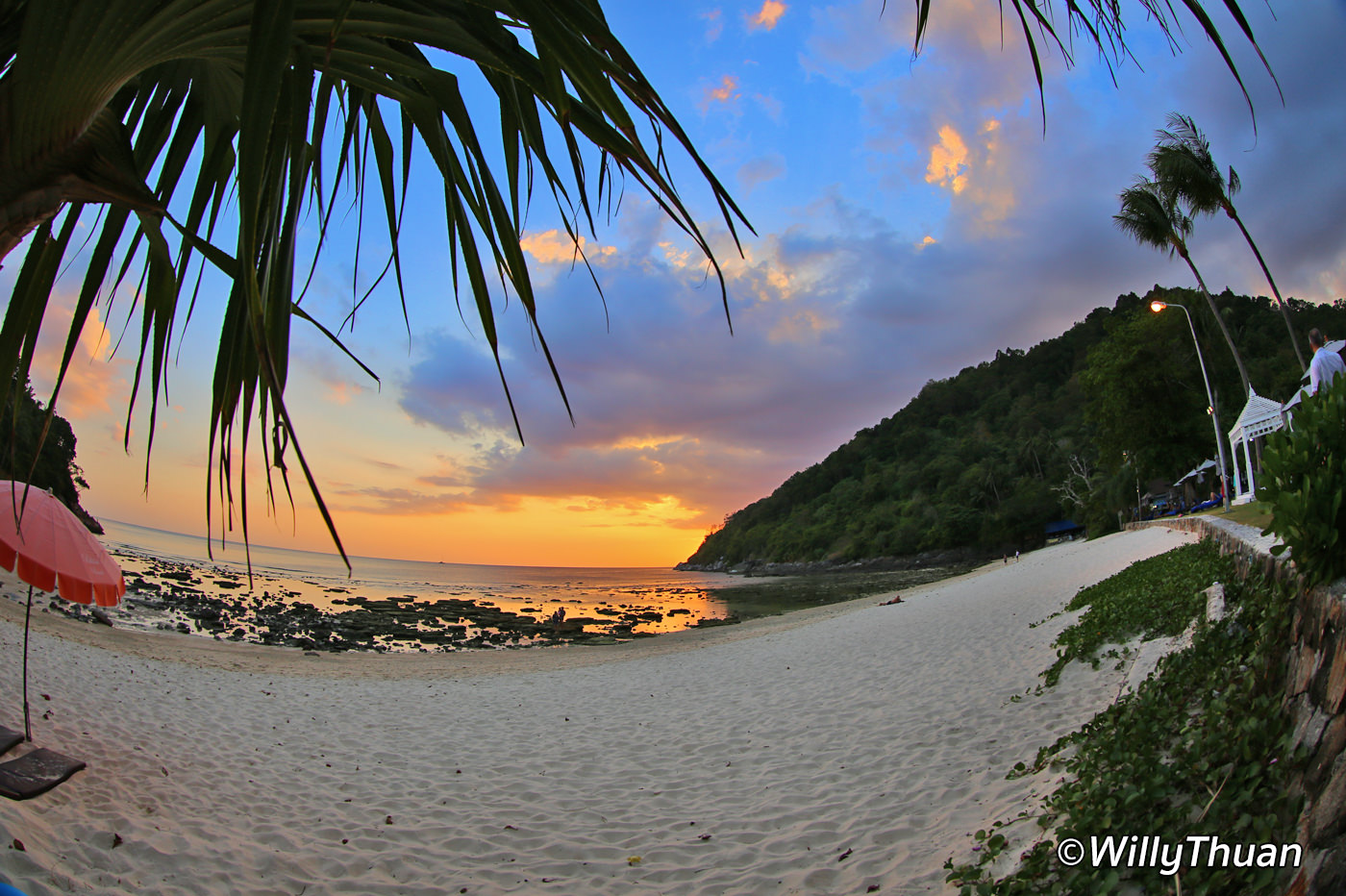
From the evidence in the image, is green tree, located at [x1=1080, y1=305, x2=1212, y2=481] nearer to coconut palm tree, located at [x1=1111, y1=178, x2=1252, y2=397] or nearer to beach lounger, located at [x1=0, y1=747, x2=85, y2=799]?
coconut palm tree, located at [x1=1111, y1=178, x2=1252, y2=397]

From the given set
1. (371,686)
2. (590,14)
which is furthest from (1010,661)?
(371,686)

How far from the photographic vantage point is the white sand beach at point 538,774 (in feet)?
12.6

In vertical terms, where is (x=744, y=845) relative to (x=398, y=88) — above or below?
below

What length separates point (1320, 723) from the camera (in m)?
2.33

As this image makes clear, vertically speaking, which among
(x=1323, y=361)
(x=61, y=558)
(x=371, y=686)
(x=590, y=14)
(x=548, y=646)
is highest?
(x=1323, y=361)

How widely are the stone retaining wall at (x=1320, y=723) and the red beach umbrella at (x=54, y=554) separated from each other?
23.4 feet

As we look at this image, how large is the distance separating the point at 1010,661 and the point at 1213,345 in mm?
35460

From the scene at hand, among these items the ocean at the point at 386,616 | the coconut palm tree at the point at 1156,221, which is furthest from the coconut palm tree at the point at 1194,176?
the ocean at the point at 386,616

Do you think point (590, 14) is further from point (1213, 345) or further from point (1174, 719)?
point (1213, 345)

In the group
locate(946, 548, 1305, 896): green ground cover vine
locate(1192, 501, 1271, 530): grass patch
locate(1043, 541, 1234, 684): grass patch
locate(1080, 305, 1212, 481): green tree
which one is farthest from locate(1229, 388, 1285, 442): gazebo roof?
locate(1080, 305, 1212, 481): green tree

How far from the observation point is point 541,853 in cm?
423

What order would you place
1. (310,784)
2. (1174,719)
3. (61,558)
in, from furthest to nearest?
1. (310,784)
2. (61,558)
3. (1174,719)

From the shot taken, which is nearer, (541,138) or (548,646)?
(541,138)

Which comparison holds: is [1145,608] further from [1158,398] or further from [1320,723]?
[1158,398]
